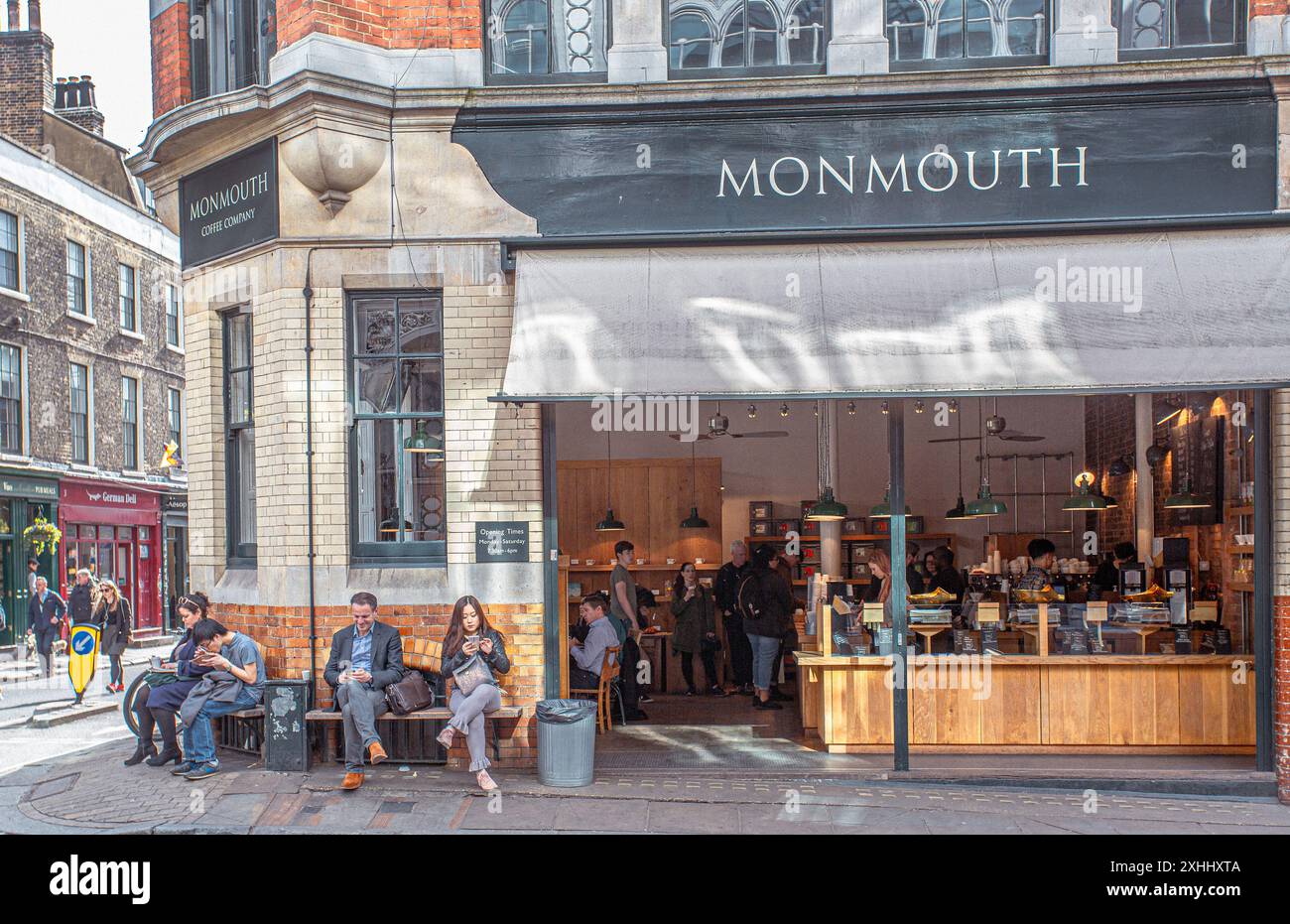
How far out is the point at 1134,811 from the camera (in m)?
8.21

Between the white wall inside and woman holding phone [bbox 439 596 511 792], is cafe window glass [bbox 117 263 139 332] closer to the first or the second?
the white wall inside

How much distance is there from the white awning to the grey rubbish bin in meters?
2.46

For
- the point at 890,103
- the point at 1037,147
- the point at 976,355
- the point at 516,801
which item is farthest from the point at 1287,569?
the point at 516,801

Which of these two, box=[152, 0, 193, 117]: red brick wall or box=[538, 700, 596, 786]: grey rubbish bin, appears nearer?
box=[538, 700, 596, 786]: grey rubbish bin

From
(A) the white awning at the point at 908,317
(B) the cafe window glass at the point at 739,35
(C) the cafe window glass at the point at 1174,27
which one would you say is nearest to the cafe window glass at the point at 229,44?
(A) the white awning at the point at 908,317

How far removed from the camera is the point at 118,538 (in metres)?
26.4

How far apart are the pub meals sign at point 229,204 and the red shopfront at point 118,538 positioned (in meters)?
16.0

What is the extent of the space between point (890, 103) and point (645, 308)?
2.62m

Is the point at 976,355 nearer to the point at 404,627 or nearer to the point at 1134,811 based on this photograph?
the point at 1134,811

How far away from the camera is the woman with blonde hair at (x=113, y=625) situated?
16.3 m

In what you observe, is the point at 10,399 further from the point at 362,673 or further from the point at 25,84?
the point at 362,673

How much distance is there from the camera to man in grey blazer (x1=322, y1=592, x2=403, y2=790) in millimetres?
8680

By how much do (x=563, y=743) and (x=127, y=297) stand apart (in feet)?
74.6

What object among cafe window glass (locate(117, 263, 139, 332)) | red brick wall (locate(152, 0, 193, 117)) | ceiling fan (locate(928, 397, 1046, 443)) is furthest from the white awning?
cafe window glass (locate(117, 263, 139, 332))
